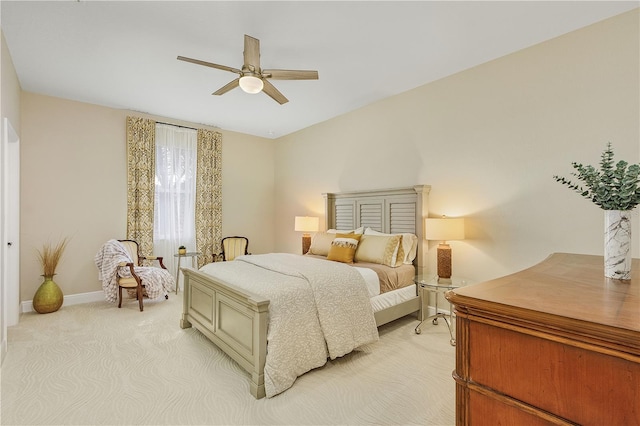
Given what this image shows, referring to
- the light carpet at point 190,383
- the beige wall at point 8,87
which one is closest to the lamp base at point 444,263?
the light carpet at point 190,383

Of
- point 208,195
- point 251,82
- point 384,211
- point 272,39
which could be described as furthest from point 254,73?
point 208,195

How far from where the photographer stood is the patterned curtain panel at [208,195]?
5.47 meters

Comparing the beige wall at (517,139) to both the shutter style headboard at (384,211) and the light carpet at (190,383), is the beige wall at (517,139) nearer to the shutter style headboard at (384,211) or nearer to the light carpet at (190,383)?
the shutter style headboard at (384,211)

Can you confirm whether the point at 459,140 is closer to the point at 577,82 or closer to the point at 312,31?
the point at 577,82

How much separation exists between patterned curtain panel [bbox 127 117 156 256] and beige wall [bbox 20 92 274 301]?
Result: 0.11m

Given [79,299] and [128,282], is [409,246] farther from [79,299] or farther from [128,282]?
[79,299]

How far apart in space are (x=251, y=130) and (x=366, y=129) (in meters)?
2.42

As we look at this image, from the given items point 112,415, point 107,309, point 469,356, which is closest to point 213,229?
point 107,309

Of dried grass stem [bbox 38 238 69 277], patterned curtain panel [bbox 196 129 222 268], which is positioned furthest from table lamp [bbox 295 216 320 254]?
dried grass stem [bbox 38 238 69 277]

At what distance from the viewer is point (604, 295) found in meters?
1.04

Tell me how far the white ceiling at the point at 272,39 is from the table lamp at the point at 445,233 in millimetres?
1775

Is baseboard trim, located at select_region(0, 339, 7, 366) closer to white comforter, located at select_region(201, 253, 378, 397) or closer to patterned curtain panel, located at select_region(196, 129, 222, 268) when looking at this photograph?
white comforter, located at select_region(201, 253, 378, 397)

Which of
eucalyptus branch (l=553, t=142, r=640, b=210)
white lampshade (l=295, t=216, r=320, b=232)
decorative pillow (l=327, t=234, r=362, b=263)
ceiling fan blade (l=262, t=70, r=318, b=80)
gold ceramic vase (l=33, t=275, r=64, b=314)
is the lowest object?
gold ceramic vase (l=33, t=275, r=64, b=314)

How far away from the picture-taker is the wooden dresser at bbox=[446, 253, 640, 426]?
73cm
